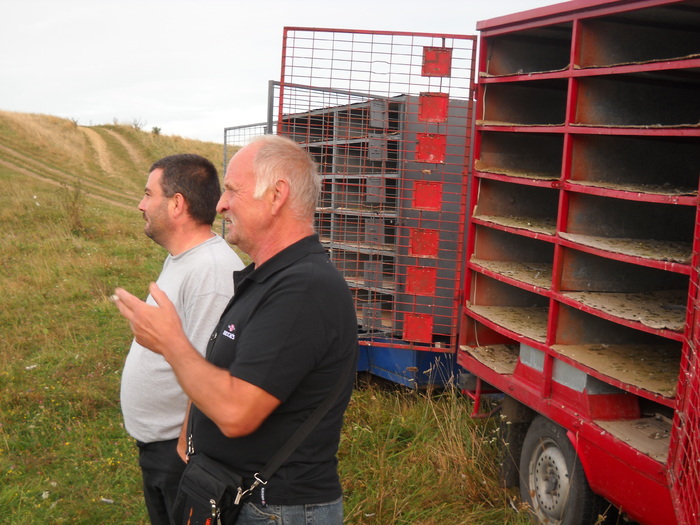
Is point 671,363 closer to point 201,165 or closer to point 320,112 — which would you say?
point 201,165

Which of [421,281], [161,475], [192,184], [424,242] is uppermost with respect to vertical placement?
[192,184]

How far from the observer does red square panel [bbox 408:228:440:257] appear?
5.61 metres

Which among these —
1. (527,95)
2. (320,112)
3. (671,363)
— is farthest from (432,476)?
(320,112)

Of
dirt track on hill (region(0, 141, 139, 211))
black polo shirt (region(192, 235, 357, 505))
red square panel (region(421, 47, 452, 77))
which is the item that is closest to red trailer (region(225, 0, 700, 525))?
red square panel (region(421, 47, 452, 77))

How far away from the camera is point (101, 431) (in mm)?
5836

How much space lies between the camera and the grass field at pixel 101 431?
4.46m

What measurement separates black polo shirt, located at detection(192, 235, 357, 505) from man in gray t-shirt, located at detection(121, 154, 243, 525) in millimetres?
734

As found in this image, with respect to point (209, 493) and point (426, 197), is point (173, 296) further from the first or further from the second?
point (426, 197)

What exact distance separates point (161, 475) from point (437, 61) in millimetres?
3578

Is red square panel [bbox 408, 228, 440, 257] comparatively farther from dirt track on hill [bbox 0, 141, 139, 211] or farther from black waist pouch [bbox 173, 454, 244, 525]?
dirt track on hill [bbox 0, 141, 139, 211]

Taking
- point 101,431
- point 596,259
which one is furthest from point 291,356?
point 101,431

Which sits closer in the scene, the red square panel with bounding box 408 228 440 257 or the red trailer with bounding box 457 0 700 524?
the red trailer with bounding box 457 0 700 524

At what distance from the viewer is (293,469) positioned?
2.15 metres

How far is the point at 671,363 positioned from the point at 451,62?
2.67 metres
